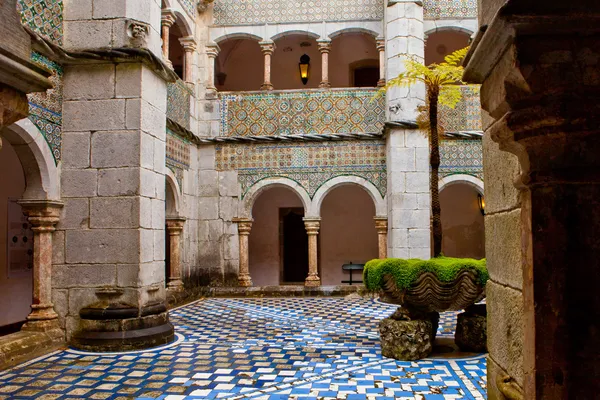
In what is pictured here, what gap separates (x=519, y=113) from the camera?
157 centimetres

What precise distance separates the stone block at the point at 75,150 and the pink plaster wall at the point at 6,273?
6.66ft

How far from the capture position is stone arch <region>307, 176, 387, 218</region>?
10.2 metres

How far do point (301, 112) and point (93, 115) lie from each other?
5.24m

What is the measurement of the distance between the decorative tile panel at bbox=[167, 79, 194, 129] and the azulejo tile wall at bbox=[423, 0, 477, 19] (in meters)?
4.87

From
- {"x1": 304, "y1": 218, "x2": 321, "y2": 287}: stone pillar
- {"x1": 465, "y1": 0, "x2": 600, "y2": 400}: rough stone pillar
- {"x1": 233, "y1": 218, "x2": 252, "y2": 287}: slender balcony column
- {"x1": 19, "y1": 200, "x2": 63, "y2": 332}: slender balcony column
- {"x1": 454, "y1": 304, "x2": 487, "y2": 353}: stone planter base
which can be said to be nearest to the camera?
{"x1": 465, "y1": 0, "x2": 600, "y2": 400}: rough stone pillar

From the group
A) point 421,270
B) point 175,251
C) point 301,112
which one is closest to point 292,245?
point 301,112

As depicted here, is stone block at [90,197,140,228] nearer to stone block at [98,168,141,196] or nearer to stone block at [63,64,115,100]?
stone block at [98,168,141,196]

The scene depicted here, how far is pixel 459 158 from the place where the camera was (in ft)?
33.0

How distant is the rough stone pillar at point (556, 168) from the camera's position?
1492 millimetres

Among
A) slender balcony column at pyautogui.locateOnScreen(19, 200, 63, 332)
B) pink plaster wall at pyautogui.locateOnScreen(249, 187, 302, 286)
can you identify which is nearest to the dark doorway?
pink plaster wall at pyautogui.locateOnScreen(249, 187, 302, 286)

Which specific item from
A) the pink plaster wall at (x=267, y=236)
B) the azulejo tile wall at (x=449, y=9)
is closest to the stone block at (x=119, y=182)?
the azulejo tile wall at (x=449, y=9)

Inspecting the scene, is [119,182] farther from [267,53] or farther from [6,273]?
[267,53]

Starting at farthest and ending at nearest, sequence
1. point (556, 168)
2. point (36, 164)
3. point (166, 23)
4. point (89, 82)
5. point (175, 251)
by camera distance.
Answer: point (175, 251), point (166, 23), point (89, 82), point (36, 164), point (556, 168)

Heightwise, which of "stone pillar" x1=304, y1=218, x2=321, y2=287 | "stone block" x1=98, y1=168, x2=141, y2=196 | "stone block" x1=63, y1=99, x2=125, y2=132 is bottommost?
"stone pillar" x1=304, y1=218, x2=321, y2=287
